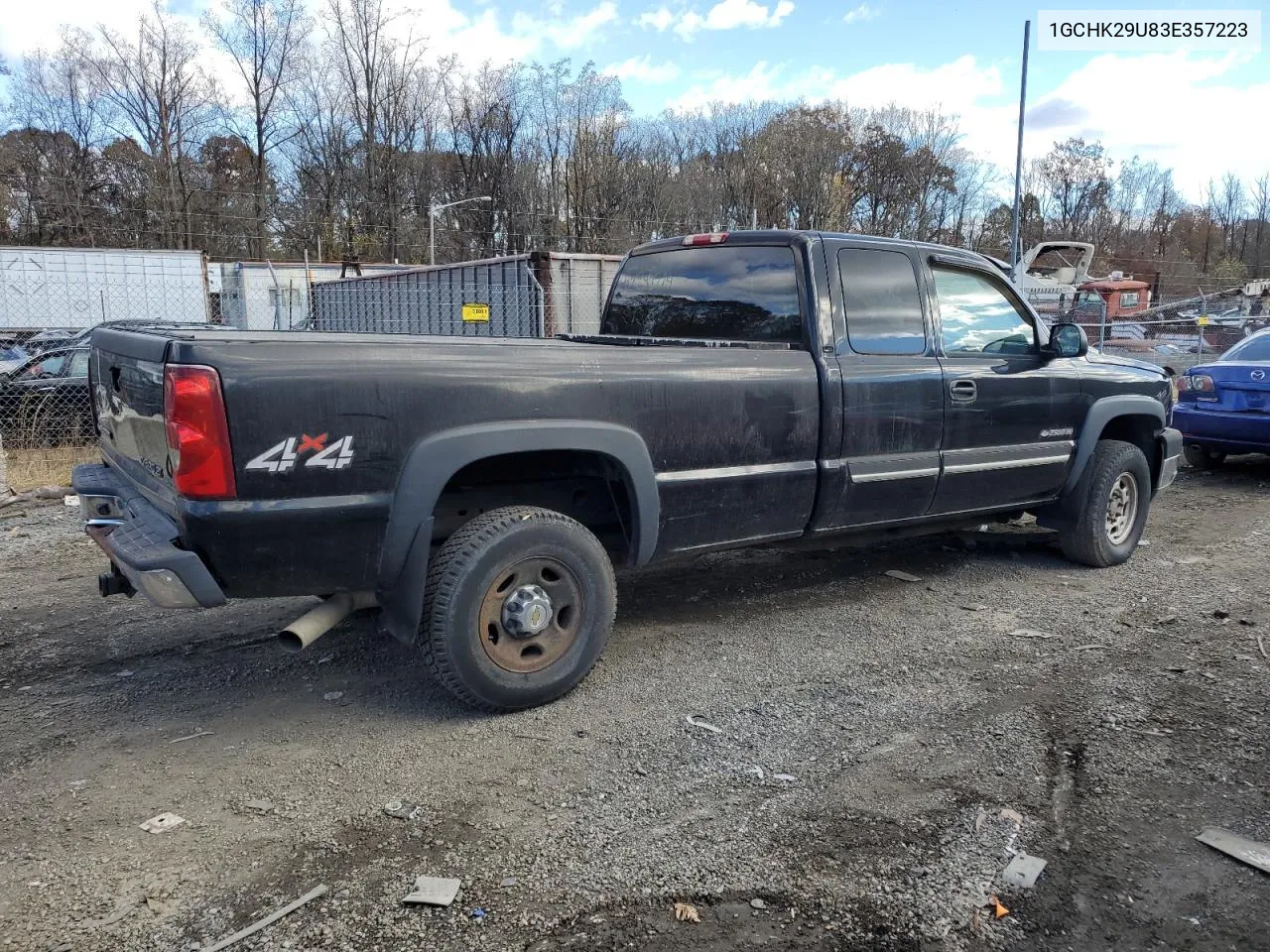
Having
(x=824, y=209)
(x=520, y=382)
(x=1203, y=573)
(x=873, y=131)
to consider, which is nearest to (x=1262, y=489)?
(x=1203, y=573)

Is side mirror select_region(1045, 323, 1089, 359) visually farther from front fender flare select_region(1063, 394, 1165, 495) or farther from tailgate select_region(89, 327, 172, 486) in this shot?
tailgate select_region(89, 327, 172, 486)

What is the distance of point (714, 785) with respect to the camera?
3188mm

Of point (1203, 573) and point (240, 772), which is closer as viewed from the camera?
point (240, 772)

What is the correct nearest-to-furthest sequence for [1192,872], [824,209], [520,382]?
1. [1192,872]
2. [520,382]
3. [824,209]

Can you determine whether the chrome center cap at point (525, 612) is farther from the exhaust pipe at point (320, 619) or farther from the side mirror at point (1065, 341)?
the side mirror at point (1065, 341)

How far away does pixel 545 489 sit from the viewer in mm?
4105

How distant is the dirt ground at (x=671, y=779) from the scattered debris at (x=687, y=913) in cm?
4

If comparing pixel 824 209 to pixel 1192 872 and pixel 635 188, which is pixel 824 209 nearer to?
pixel 635 188

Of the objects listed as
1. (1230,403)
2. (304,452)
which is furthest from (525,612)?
(1230,403)

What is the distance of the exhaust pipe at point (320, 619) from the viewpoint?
3.33m

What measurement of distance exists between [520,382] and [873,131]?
49715 millimetres

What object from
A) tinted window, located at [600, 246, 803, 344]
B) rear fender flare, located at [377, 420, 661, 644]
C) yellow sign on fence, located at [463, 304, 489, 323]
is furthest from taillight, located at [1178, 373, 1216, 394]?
yellow sign on fence, located at [463, 304, 489, 323]

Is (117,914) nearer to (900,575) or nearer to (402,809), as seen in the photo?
(402,809)

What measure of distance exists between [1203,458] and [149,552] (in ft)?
34.1
